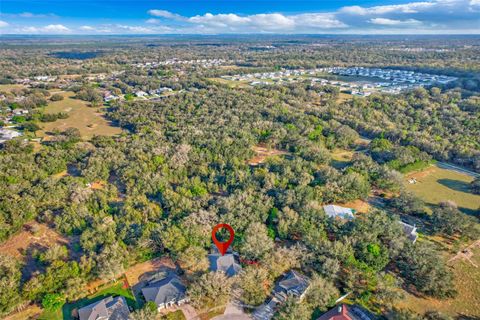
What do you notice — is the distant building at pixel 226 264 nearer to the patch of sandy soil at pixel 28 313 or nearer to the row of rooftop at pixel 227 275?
the row of rooftop at pixel 227 275

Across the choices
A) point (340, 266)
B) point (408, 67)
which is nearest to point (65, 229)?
point (340, 266)

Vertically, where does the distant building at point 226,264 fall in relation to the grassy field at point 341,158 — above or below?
below

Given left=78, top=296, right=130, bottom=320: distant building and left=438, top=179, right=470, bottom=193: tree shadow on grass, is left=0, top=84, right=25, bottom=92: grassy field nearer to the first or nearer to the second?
left=78, top=296, right=130, bottom=320: distant building

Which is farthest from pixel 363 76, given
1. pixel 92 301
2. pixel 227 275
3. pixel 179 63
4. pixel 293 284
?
pixel 92 301

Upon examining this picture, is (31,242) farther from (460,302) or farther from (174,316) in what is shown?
(460,302)

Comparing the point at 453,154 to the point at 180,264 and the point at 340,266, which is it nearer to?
the point at 340,266

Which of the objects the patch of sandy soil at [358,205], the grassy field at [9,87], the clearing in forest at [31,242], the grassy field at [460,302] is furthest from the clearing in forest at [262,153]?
the grassy field at [9,87]
